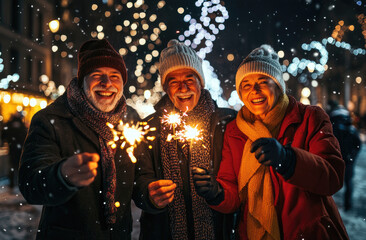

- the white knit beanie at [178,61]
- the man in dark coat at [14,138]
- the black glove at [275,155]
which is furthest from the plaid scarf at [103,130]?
the man in dark coat at [14,138]

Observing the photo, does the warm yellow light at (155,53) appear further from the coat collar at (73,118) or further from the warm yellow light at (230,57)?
the coat collar at (73,118)

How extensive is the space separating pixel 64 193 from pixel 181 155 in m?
1.30

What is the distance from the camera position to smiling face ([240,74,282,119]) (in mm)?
2439

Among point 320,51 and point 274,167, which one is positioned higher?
point 320,51

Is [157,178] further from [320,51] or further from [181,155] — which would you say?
[320,51]

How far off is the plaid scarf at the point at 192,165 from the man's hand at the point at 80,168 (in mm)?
1000

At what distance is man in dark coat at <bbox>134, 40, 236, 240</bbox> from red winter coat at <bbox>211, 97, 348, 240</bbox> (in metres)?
0.39

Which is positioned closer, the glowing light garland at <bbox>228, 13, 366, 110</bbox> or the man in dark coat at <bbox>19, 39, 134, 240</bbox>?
the man in dark coat at <bbox>19, 39, 134, 240</bbox>

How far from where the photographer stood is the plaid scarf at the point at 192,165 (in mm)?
2623

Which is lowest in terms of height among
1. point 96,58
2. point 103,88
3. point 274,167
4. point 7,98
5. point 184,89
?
point 274,167

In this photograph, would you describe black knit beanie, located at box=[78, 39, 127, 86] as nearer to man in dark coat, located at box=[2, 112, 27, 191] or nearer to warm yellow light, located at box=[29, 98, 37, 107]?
man in dark coat, located at box=[2, 112, 27, 191]

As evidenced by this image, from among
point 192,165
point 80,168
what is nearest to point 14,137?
point 192,165

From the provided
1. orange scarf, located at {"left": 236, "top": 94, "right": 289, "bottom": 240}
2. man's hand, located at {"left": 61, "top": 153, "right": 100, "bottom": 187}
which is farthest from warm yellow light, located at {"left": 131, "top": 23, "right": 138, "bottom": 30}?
man's hand, located at {"left": 61, "top": 153, "right": 100, "bottom": 187}

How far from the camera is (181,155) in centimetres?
287
